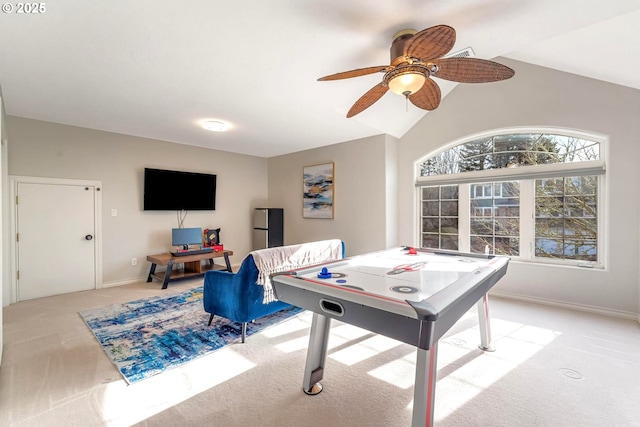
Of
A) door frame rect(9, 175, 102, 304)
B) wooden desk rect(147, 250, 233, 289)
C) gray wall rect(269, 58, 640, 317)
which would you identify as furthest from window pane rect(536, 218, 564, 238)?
door frame rect(9, 175, 102, 304)

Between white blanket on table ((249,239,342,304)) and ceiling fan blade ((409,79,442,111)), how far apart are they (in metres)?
1.73

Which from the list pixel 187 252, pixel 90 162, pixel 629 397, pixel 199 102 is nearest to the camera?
pixel 629 397

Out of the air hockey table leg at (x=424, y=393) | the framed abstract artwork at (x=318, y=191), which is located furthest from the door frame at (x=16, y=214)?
the air hockey table leg at (x=424, y=393)

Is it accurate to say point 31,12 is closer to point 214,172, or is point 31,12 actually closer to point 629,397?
point 214,172

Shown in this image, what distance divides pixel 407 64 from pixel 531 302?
353 centimetres

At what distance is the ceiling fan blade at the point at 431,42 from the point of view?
5.16ft

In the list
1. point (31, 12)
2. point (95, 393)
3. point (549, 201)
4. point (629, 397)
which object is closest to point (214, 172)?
point (31, 12)

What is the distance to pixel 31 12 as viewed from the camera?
6.20 feet

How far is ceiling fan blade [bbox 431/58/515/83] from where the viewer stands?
182 cm

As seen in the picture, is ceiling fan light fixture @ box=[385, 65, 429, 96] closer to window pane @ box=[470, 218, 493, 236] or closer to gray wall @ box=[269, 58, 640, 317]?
gray wall @ box=[269, 58, 640, 317]

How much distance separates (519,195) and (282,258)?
133 inches

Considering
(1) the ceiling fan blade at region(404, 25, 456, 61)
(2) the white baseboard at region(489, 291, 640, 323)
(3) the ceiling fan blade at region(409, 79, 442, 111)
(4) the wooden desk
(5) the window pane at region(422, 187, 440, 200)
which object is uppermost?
(1) the ceiling fan blade at region(404, 25, 456, 61)

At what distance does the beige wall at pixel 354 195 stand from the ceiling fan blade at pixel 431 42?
106 inches

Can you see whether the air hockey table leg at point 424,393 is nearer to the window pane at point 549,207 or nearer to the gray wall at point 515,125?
the gray wall at point 515,125
